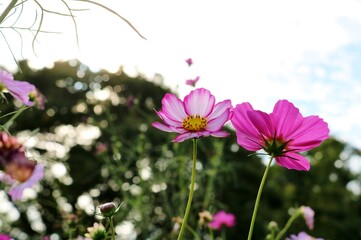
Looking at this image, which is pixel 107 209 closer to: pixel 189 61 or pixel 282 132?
pixel 282 132

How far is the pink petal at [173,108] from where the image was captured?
591 mm

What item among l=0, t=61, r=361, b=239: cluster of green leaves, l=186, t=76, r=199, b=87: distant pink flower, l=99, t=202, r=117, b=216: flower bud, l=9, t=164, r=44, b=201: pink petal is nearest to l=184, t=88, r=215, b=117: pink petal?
l=99, t=202, r=117, b=216: flower bud

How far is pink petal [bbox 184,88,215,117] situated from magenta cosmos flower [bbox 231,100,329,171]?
54 mm

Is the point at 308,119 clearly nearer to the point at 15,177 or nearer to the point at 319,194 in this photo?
the point at 15,177

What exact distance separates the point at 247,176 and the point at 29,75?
3.75 m

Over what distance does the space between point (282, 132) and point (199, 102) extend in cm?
10

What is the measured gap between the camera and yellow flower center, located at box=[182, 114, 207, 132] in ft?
1.84

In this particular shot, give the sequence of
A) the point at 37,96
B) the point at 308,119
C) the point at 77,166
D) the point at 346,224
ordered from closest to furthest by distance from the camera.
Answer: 1. the point at 308,119
2. the point at 37,96
3. the point at 77,166
4. the point at 346,224

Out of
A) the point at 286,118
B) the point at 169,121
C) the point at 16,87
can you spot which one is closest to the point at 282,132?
the point at 286,118

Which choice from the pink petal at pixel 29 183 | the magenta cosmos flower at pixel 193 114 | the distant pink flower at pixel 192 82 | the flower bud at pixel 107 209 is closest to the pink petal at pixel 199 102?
the magenta cosmos flower at pixel 193 114

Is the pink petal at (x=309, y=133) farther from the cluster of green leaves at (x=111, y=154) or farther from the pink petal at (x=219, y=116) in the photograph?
the cluster of green leaves at (x=111, y=154)

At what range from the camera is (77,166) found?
7293mm

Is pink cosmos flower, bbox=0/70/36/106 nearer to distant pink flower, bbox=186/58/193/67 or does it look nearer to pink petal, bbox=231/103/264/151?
pink petal, bbox=231/103/264/151

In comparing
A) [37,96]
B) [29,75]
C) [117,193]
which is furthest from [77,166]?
[37,96]
